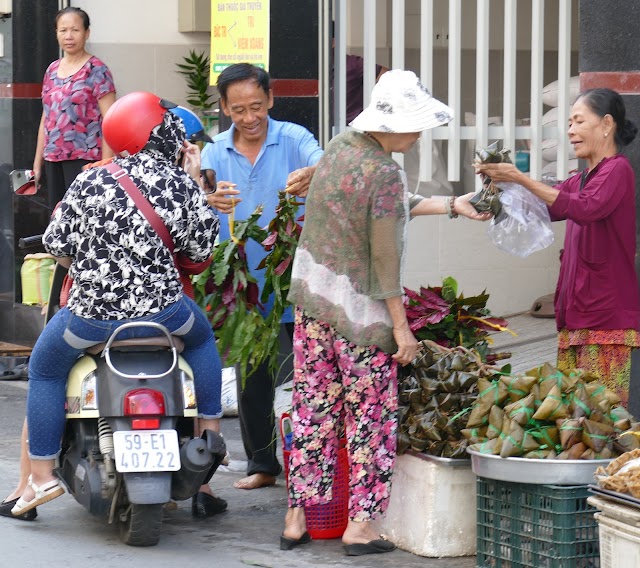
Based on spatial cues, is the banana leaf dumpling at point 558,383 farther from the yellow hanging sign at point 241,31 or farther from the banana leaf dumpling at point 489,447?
the yellow hanging sign at point 241,31

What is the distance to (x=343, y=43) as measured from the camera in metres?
8.52

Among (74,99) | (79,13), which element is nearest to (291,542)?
(74,99)

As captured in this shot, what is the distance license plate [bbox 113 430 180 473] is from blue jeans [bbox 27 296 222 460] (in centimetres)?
36

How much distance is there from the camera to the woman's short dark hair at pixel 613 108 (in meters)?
5.68

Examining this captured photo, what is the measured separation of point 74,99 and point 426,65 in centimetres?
251

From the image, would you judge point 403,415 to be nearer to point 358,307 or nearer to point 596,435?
point 358,307

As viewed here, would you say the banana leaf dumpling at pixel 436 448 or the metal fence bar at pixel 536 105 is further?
the metal fence bar at pixel 536 105

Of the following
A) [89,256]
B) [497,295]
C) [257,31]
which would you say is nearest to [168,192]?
[89,256]

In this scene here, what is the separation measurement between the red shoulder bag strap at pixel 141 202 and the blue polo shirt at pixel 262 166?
95cm

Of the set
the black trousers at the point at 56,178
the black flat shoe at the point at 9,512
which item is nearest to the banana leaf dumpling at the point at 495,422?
the black flat shoe at the point at 9,512


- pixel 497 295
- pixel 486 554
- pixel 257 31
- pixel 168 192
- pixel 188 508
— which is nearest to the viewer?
pixel 486 554

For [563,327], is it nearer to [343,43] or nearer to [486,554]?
[486,554]

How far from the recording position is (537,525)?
192 inches

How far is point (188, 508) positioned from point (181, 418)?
780mm
